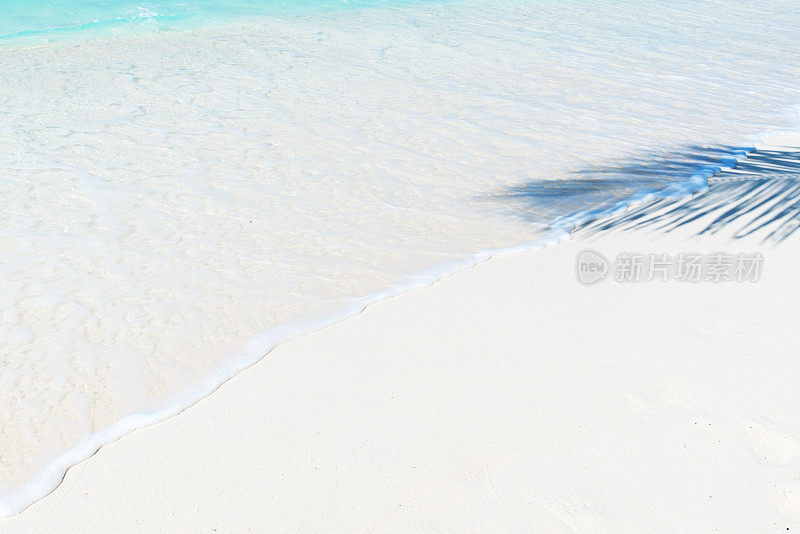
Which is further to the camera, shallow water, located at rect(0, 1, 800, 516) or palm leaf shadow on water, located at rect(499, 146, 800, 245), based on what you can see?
palm leaf shadow on water, located at rect(499, 146, 800, 245)

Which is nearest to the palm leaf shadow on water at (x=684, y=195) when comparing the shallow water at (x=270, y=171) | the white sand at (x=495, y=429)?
the shallow water at (x=270, y=171)

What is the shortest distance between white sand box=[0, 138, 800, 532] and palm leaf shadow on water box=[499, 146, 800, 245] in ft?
3.41

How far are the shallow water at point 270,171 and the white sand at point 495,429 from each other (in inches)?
14.0

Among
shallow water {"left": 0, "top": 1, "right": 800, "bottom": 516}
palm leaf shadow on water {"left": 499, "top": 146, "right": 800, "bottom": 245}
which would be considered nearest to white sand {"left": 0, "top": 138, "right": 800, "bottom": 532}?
shallow water {"left": 0, "top": 1, "right": 800, "bottom": 516}

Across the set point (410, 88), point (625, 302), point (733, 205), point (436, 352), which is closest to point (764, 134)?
point (733, 205)

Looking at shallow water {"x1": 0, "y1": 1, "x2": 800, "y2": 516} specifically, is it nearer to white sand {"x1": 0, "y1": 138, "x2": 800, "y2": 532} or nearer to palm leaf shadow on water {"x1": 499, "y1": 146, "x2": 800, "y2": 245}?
palm leaf shadow on water {"x1": 499, "y1": 146, "x2": 800, "y2": 245}

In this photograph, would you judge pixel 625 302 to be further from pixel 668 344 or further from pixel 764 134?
pixel 764 134

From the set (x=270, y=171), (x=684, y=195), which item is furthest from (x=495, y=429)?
(x=270, y=171)

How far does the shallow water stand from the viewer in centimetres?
397

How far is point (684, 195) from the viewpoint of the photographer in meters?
6.04

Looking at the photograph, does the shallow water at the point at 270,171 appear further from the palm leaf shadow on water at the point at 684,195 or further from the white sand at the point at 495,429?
the white sand at the point at 495,429

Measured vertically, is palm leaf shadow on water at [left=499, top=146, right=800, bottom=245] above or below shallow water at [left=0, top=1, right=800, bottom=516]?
above

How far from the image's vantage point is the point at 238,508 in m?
2.85

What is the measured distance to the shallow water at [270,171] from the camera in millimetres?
3967
